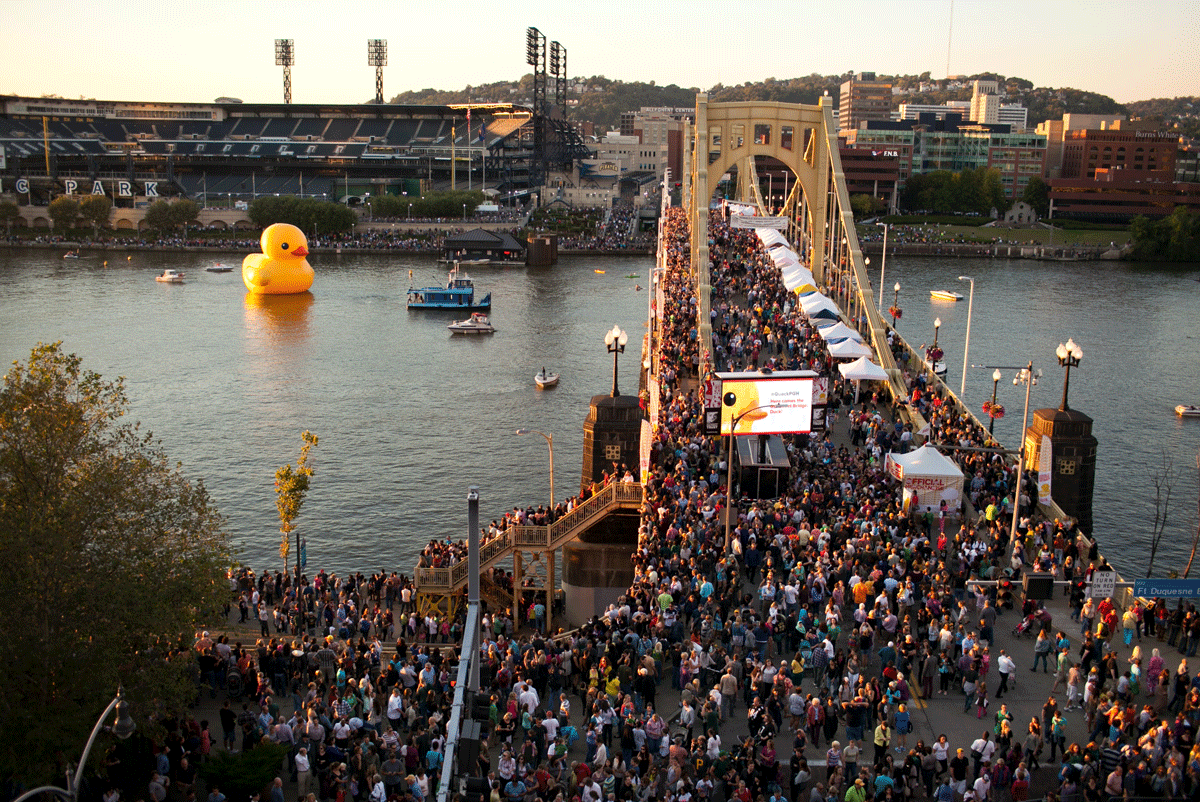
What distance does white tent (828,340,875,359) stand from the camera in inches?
1359

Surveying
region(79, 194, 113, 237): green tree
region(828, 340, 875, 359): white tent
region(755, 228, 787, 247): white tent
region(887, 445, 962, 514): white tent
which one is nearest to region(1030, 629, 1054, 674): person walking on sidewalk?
region(887, 445, 962, 514): white tent

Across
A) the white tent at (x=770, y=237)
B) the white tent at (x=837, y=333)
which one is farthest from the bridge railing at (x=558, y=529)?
the white tent at (x=770, y=237)

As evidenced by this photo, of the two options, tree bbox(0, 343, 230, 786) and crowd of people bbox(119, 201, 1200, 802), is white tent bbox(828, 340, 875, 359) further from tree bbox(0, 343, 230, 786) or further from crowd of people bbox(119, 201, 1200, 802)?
tree bbox(0, 343, 230, 786)

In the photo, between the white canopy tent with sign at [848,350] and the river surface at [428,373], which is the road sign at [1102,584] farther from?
the river surface at [428,373]

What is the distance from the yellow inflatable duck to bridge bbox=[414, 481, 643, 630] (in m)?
67.2

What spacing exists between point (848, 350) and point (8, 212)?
123 m

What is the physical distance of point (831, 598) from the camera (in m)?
20.0

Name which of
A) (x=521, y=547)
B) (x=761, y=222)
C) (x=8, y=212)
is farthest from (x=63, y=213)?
(x=521, y=547)

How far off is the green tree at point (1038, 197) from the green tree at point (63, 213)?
117 m

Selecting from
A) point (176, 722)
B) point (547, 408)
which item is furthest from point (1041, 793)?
point (547, 408)

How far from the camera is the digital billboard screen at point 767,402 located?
2631 cm

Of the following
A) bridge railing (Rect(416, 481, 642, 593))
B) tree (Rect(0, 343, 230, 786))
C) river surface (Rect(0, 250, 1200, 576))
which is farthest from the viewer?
river surface (Rect(0, 250, 1200, 576))

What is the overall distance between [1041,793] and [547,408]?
131ft

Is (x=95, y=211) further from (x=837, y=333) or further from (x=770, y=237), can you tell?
(x=837, y=333)
